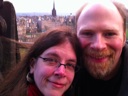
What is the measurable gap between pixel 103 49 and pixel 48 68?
1.30ft

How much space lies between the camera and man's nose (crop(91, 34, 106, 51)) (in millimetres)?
1817

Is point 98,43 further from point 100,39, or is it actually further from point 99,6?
point 99,6

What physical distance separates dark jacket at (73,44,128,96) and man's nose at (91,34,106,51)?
0.22 metres

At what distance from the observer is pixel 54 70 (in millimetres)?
1636

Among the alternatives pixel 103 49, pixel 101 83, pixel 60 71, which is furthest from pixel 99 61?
pixel 60 71

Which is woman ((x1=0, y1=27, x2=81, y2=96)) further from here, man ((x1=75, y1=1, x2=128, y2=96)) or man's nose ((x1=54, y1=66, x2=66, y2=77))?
man ((x1=75, y1=1, x2=128, y2=96))

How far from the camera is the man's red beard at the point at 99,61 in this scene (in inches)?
73.1

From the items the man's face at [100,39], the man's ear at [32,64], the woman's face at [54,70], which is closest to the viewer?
the woman's face at [54,70]

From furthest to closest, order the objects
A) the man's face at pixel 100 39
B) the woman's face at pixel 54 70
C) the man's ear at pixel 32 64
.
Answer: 1. the man's face at pixel 100 39
2. the man's ear at pixel 32 64
3. the woman's face at pixel 54 70

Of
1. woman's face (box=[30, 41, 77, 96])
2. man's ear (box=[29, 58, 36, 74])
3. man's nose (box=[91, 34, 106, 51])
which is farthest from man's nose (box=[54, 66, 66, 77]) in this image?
man's nose (box=[91, 34, 106, 51])

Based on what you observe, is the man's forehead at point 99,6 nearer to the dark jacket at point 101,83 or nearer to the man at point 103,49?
the man at point 103,49

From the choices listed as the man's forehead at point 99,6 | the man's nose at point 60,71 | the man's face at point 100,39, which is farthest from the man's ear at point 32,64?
the man's forehead at point 99,6

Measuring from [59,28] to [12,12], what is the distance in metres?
0.82

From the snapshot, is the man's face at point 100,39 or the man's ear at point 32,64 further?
the man's face at point 100,39
